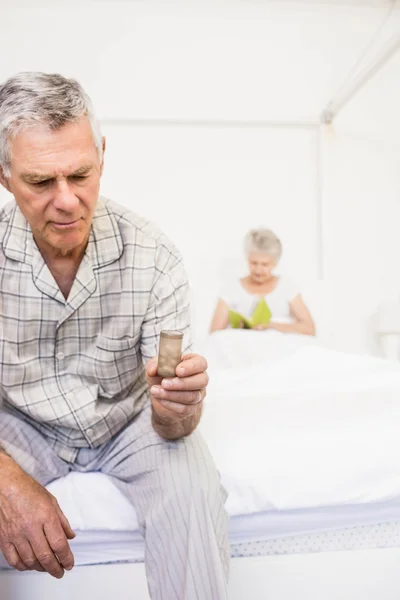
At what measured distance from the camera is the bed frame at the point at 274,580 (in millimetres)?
909

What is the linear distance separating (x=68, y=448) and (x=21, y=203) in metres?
0.42

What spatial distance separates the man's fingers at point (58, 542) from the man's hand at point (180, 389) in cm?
21

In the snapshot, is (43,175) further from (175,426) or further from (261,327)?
(261,327)

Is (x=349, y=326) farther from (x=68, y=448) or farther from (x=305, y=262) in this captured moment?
(x=68, y=448)

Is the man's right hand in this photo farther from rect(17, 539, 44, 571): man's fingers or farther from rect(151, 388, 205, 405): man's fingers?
rect(151, 388, 205, 405): man's fingers

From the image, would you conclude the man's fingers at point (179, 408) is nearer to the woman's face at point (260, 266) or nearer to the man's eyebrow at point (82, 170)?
the man's eyebrow at point (82, 170)

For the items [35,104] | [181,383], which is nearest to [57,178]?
[35,104]

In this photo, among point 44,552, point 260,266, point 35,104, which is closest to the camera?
point 44,552

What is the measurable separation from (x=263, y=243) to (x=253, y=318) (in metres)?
0.37

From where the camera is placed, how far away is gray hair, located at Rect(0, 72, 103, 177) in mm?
871

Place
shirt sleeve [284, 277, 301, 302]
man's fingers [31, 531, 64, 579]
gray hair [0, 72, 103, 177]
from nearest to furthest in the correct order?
man's fingers [31, 531, 64, 579]
gray hair [0, 72, 103, 177]
shirt sleeve [284, 277, 301, 302]

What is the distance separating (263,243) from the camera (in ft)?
7.16

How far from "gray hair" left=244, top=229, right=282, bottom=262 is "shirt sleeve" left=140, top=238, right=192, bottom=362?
1.15m

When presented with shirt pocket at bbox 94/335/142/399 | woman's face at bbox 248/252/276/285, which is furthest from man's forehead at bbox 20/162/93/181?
woman's face at bbox 248/252/276/285
